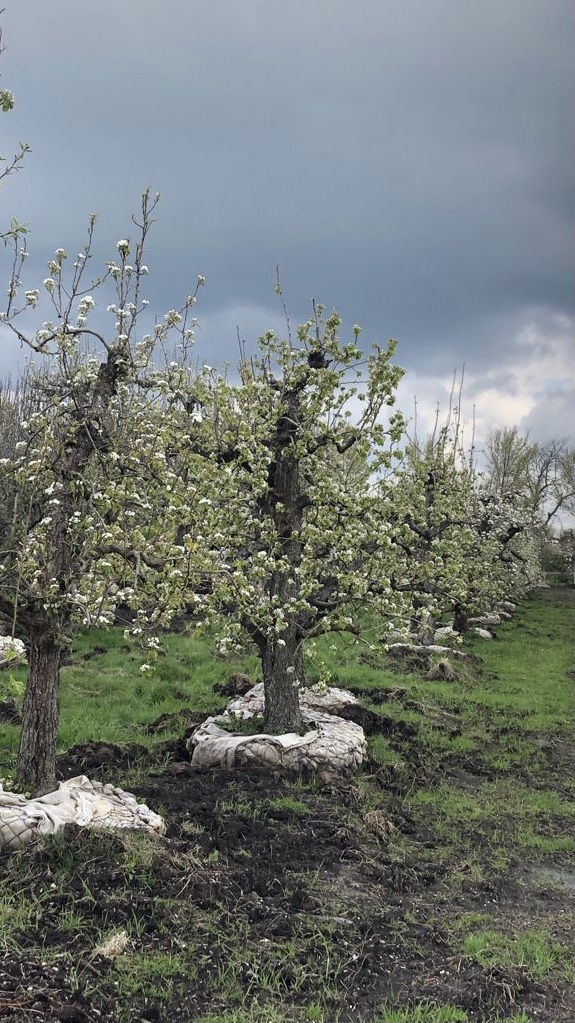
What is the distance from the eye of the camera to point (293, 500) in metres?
13.8

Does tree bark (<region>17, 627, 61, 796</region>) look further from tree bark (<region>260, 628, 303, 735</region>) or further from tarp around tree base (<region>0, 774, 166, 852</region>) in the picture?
tree bark (<region>260, 628, 303, 735</region>)

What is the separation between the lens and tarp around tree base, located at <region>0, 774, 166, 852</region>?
25.8 ft

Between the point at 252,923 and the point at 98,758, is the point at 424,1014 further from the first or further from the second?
the point at 98,758

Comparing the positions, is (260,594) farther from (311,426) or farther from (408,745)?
(408,745)

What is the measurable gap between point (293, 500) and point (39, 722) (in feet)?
20.3

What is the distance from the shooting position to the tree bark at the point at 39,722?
31.4 ft

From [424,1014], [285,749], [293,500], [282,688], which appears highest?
[293,500]

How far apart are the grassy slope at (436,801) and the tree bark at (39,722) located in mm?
1996

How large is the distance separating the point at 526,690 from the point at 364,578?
10.3 meters

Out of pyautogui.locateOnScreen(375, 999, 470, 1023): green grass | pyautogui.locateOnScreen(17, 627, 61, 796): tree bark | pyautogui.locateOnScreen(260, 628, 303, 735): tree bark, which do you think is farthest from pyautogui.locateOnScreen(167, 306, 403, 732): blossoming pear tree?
pyautogui.locateOnScreen(375, 999, 470, 1023): green grass

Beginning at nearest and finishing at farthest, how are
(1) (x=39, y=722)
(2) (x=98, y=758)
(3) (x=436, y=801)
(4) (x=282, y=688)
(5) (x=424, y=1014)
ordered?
(5) (x=424, y=1014) < (1) (x=39, y=722) < (3) (x=436, y=801) < (2) (x=98, y=758) < (4) (x=282, y=688)

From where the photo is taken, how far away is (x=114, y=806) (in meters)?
9.12

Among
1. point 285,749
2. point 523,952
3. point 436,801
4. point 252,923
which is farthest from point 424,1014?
point 285,749

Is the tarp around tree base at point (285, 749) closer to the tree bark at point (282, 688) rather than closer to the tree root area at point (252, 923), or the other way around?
the tree bark at point (282, 688)
